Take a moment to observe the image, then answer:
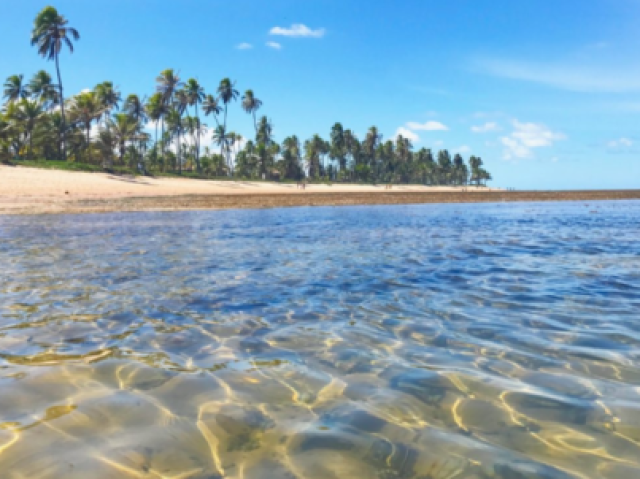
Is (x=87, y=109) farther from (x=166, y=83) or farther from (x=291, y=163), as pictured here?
(x=291, y=163)

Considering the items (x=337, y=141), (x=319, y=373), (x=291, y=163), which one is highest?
(x=337, y=141)

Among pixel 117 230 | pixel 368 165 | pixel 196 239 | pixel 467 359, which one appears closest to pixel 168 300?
pixel 467 359

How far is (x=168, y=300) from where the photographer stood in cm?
662

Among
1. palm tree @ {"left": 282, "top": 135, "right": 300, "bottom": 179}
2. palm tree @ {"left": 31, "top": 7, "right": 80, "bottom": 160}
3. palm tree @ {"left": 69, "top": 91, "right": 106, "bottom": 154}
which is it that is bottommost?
palm tree @ {"left": 282, "top": 135, "right": 300, "bottom": 179}

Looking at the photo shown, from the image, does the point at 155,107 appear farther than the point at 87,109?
Yes

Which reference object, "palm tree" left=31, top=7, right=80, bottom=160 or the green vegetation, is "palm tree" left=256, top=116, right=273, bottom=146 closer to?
the green vegetation

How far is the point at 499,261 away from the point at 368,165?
13565cm

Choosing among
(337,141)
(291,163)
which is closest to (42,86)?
(291,163)

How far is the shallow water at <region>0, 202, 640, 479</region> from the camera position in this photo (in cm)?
272

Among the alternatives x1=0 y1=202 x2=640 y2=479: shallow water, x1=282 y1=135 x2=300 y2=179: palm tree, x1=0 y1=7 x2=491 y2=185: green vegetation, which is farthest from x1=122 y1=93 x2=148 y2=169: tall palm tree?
x1=0 y1=202 x2=640 y2=479: shallow water

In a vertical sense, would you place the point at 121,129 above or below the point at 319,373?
above

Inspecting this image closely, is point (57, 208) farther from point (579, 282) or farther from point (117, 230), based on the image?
point (579, 282)

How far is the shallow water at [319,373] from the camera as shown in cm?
272

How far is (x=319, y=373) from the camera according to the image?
13.1ft
